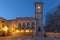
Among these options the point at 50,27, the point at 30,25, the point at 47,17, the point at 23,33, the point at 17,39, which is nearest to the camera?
the point at 17,39

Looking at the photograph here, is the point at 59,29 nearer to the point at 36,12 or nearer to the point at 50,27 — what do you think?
the point at 50,27

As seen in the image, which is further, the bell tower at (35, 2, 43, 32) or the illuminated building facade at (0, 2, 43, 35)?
the bell tower at (35, 2, 43, 32)

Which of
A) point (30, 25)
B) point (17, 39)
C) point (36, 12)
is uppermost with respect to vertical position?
point (36, 12)

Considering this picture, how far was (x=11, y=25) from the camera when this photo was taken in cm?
4181

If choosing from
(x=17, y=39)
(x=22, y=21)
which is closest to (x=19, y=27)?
(x=22, y=21)

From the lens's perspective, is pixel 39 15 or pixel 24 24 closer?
pixel 24 24

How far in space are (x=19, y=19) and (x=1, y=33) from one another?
6.13 m

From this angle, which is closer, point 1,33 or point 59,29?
point 1,33

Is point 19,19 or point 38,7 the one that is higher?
Result: point 38,7

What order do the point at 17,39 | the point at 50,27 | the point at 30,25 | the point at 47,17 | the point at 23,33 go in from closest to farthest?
the point at 17,39, the point at 23,33, the point at 30,25, the point at 50,27, the point at 47,17

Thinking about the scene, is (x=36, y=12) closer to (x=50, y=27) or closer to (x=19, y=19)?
(x=19, y=19)

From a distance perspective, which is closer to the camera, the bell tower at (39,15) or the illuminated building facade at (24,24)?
the illuminated building facade at (24,24)

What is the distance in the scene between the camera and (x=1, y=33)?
35938 millimetres

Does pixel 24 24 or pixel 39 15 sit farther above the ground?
pixel 39 15
